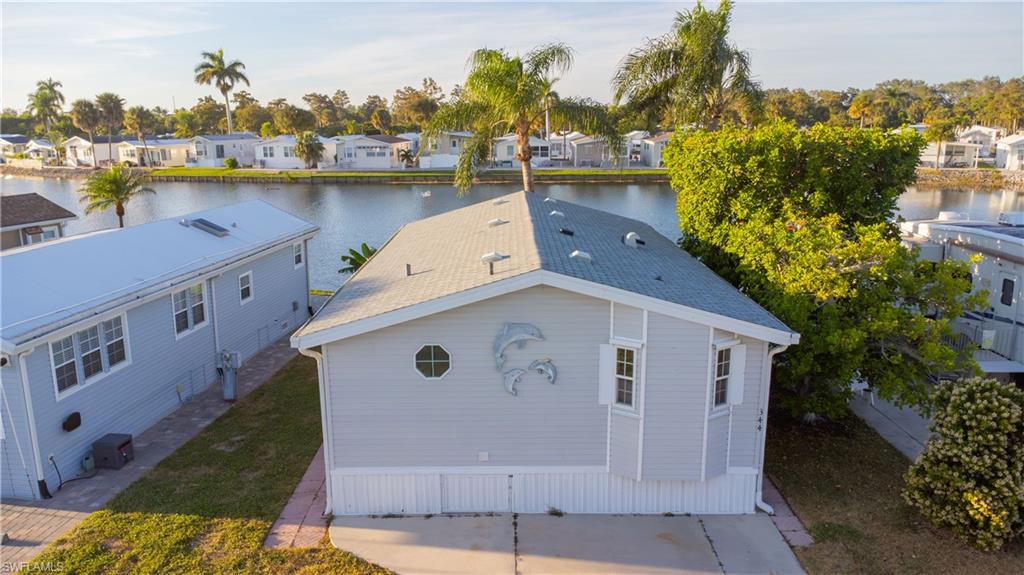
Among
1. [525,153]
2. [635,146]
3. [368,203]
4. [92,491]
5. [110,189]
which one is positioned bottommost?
[92,491]

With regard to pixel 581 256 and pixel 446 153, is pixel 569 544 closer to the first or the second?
pixel 581 256

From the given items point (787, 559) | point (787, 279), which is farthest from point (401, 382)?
point (787, 279)

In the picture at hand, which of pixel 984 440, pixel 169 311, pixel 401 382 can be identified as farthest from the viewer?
pixel 169 311

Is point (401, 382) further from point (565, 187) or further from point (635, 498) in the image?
point (565, 187)

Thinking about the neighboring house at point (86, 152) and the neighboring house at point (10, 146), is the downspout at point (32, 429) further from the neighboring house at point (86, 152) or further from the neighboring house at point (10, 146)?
the neighboring house at point (10, 146)

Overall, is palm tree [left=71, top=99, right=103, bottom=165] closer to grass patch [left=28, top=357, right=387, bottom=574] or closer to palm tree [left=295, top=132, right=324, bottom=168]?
palm tree [left=295, top=132, right=324, bottom=168]

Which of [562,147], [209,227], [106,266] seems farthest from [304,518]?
[562,147]

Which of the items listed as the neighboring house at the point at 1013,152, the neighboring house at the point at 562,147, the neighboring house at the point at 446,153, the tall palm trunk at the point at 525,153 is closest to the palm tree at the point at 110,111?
the neighboring house at the point at 446,153
